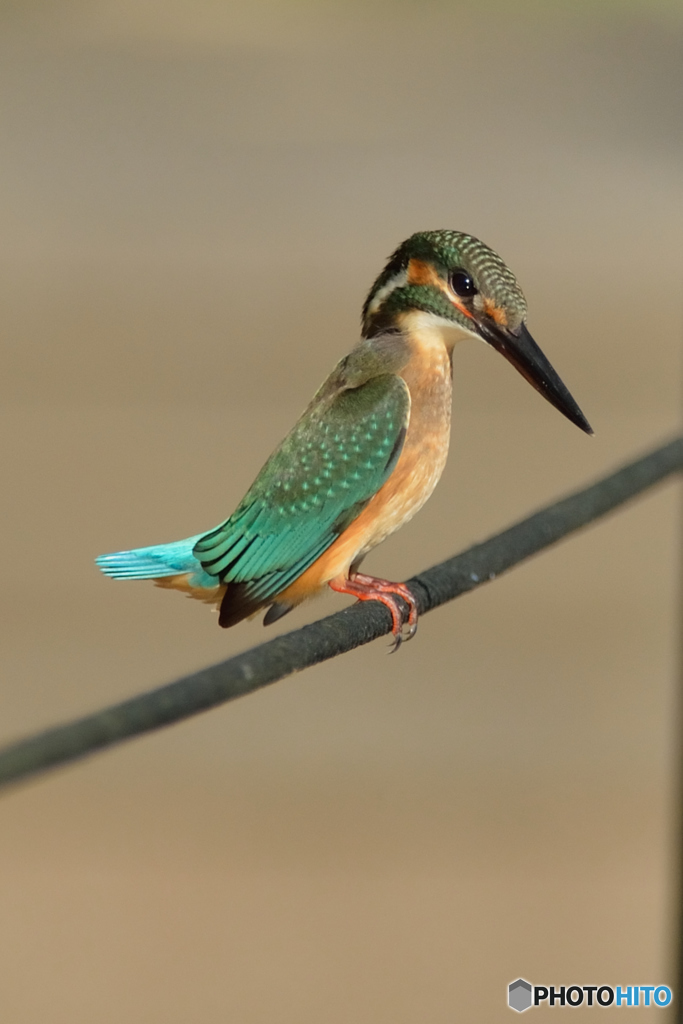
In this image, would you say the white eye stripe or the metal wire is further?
the white eye stripe

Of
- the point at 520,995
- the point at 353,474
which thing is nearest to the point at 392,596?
the point at 353,474

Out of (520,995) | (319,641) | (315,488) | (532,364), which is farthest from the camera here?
(520,995)

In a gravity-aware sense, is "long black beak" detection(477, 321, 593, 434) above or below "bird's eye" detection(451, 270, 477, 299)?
below

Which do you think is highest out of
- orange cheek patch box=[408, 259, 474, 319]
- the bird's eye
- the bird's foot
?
orange cheek patch box=[408, 259, 474, 319]

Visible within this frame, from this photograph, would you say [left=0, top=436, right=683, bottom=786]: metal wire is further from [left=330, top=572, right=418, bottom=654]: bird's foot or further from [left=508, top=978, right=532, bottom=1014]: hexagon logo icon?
[left=508, top=978, right=532, bottom=1014]: hexagon logo icon

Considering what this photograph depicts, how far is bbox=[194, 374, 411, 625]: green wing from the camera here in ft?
2.07

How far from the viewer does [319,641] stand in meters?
0.44

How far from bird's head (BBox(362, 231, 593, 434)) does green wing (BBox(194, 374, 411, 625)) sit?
45 mm

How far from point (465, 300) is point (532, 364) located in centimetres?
5
